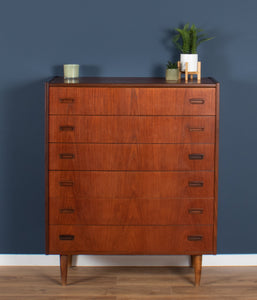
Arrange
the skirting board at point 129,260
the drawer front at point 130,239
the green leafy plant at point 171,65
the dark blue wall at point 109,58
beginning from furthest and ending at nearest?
the skirting board at point 129,260
the dark blue wall at point 109,58
the green leafy plant at point 171,65
the drawer front at point 130,239

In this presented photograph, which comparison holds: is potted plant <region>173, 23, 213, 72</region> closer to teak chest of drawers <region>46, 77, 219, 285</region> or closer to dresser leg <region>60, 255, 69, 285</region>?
teak chest of drawers <region>46, 77, 219, 285</region>

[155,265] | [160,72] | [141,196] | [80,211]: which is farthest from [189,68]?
[155,265]

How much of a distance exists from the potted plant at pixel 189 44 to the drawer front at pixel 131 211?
76 cm

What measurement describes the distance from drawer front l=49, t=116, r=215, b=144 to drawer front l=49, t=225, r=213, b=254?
0.48 meters

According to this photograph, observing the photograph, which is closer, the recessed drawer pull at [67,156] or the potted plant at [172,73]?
the recessed drawer pull at [67,156]

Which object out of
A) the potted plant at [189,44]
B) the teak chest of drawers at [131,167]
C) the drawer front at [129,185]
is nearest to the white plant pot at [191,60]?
the potted plant at [189,44]

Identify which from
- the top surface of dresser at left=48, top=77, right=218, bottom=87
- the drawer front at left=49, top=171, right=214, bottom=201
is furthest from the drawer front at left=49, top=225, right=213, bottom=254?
the top surface of dresser at left=48, top=77, right=218, bottom=87

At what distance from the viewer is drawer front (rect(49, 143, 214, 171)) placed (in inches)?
110

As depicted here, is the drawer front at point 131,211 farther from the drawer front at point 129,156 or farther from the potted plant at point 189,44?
the potted plant at point 189,44

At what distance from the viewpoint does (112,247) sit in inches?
113

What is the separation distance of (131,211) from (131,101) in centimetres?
59

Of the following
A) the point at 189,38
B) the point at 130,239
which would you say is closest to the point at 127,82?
the point at 189,38

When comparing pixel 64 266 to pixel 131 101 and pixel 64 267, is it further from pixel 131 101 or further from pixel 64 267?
pixel 131 101

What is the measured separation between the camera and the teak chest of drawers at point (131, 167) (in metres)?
2.76
